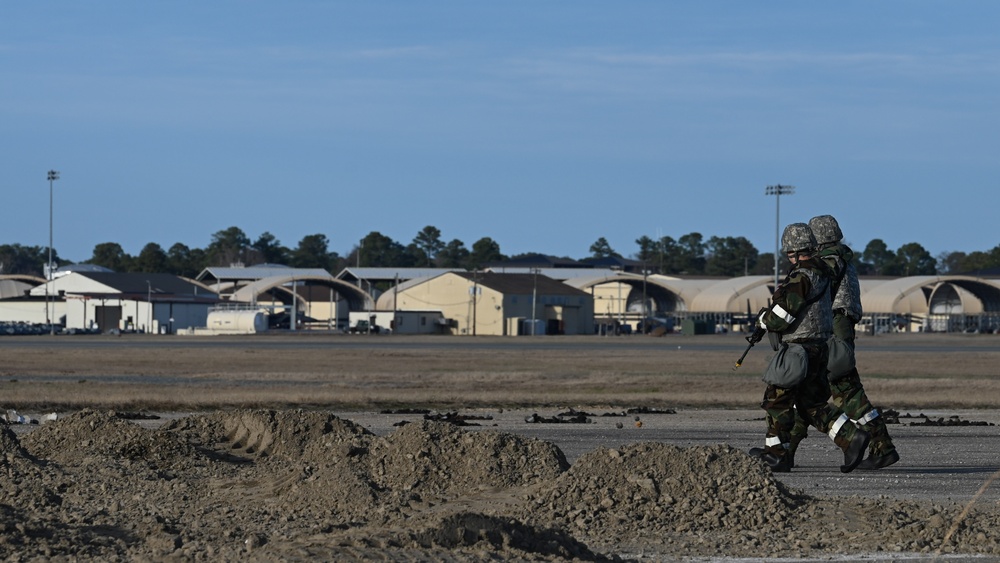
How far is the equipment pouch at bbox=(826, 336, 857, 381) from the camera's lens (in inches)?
436

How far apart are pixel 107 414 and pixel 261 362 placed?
40.1m

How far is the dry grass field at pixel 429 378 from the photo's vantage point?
1051 inches

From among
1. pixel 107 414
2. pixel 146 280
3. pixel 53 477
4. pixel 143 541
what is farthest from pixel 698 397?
pixel 146 280

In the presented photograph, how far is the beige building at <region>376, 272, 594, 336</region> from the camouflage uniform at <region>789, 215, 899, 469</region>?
101873mm

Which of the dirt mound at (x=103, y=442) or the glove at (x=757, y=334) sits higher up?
the glove at (x=757, y=334)

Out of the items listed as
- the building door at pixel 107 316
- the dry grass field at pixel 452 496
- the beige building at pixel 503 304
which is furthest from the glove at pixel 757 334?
the building door at pixel 107 316

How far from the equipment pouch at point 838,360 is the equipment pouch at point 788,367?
0.27 metres

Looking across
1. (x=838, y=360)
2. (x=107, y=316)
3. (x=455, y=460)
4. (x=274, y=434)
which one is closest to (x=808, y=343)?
(x=838, y=360)

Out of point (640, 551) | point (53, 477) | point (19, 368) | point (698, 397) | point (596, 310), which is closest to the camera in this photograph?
point (640, 551)

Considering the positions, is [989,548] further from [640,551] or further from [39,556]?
[39,556]

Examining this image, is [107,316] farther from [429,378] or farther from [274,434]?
[274,434]

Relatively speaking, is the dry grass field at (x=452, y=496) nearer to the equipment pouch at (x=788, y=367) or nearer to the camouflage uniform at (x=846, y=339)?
the camouflage uniform at (x=846, y=339)

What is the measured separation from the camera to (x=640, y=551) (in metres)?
8.45

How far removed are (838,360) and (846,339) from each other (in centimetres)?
42
